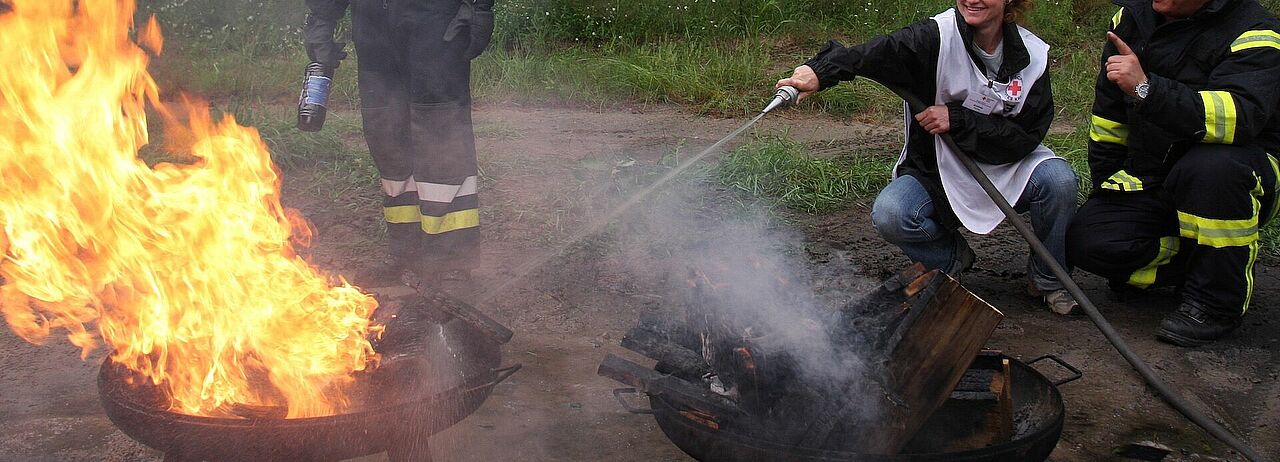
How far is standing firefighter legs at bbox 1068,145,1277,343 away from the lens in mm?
3969

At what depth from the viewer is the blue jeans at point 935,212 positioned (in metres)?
4.29

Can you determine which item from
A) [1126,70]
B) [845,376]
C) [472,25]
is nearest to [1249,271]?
[1126,70]

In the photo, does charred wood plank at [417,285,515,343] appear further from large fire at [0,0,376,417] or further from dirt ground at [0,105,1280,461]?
dirt ground at [0,105,1280,461]

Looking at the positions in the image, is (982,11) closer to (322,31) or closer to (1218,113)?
(1218,113)

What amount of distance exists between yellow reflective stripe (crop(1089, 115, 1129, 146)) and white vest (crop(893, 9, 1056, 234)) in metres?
0.39

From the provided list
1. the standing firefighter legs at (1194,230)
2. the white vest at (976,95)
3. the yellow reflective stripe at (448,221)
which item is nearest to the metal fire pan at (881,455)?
the white vest at (976,95)

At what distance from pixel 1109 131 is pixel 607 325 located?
2.59m

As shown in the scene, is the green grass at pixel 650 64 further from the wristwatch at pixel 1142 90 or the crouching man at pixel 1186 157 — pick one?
the wristwatch at pixel 1142 90

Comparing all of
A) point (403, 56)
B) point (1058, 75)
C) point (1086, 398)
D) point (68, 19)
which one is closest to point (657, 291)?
point (403, 56)

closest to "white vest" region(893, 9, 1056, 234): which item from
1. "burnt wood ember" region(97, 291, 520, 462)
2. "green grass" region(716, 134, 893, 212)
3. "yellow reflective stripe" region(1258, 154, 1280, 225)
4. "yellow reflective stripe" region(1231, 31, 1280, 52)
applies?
"yellow reflective stripe" region(1231, 31, 1280, 52)

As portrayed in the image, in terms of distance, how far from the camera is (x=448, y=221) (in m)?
4.77

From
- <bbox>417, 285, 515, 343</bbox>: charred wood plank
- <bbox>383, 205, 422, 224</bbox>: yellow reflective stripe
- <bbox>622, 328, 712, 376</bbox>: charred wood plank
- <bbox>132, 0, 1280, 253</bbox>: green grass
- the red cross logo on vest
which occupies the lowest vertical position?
<bbox>132, 0, 1280, 253</bbox>: green grass

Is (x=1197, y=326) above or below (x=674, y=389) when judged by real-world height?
below

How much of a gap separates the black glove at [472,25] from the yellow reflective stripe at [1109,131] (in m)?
2.96
